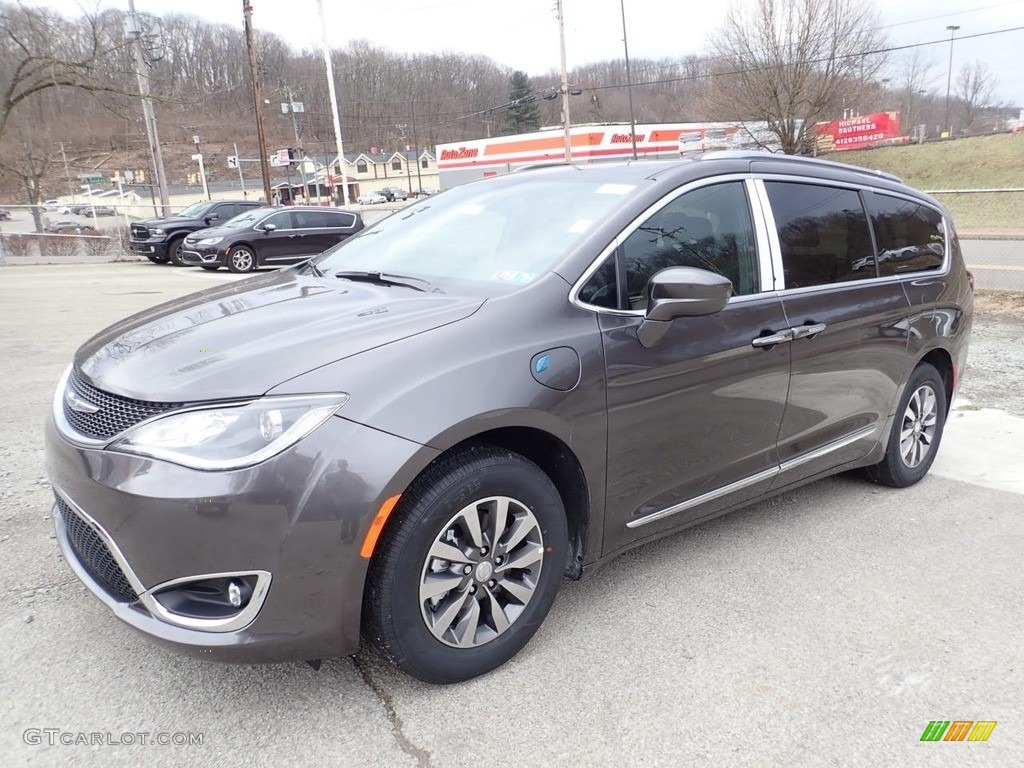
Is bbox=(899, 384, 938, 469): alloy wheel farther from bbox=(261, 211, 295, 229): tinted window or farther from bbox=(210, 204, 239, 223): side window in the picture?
bbox=(210, 204, 239, 223): side window

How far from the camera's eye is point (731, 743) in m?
2.30

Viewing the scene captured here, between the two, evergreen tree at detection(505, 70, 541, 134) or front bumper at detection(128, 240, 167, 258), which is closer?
front bumper at detection(128, 240, 167, 258)

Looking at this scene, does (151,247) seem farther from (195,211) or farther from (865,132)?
(865,132)

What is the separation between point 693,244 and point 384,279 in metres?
1.28

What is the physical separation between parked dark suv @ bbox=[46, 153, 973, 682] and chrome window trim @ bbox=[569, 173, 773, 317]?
1 centimetres

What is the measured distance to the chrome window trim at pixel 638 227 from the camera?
277 cm

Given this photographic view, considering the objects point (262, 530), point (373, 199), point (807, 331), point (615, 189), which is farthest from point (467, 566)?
point (373, 199)

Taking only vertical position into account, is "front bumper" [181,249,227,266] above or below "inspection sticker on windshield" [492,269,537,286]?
below

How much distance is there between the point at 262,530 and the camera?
6.91 feet

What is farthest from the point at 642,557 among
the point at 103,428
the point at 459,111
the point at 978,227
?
the point at 459,111

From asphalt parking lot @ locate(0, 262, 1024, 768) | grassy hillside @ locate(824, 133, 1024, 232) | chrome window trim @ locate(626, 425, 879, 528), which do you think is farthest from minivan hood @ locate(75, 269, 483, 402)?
grassy hillside @ locate(824, 133, 1024, 232)

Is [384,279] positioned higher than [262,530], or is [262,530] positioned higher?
[384,279]

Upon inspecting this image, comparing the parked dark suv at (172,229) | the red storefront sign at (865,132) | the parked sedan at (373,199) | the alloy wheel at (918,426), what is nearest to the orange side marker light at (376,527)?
the alloy wheel at (918,426)

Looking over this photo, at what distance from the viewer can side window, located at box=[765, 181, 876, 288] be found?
137 inches
